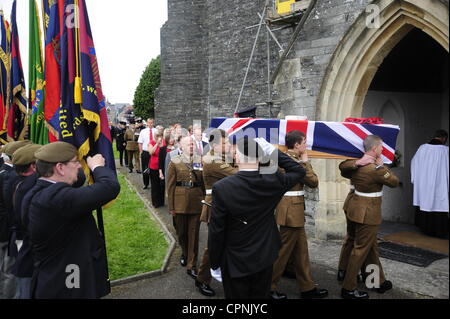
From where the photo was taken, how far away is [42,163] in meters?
2.71

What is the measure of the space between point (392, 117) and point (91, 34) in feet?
20.7

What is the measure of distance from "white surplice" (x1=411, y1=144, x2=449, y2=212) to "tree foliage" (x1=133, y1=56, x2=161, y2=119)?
3156 centimetres

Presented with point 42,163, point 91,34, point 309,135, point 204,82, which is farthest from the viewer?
point 204,82

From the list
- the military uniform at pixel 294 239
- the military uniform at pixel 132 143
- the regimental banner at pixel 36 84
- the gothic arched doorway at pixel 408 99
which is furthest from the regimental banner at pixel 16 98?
the military uniform at pixel 132 143

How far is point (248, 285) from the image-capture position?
10.3 ft

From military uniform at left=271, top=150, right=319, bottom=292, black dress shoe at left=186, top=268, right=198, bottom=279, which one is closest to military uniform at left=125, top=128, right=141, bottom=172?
black dress shoe at left=186, top=268, right=198, bottom=279

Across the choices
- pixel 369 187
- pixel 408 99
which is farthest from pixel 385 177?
pixel 408 99

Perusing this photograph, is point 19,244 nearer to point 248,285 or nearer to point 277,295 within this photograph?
point 248,285

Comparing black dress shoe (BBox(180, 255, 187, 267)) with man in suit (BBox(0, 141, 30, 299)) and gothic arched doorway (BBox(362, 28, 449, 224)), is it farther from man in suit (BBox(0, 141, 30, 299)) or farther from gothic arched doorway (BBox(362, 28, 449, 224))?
gothic arched doorway (BBox(362, 28, 449, 224))

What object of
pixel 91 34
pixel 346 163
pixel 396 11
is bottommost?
pixel 346 163

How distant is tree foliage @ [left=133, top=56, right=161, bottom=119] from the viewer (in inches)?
1437

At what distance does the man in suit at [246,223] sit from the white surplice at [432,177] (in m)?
4.69
